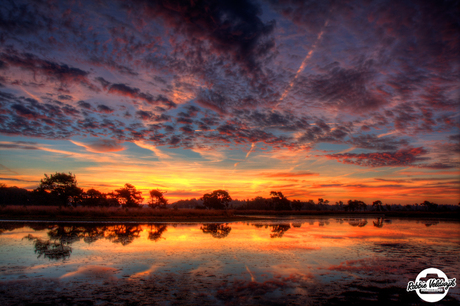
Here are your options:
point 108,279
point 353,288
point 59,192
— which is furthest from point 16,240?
point 59,192

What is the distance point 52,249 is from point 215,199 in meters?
85.5

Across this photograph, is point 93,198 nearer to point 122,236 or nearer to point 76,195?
point 76,195

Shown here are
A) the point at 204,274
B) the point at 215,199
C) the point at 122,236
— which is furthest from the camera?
the point at 215,199

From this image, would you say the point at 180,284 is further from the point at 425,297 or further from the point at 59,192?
the point at 59,192

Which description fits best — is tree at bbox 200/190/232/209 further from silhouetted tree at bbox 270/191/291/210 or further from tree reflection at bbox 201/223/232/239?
tree reflection at bbox 201/223/232/239

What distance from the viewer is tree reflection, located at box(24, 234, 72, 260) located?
1340 centimetres

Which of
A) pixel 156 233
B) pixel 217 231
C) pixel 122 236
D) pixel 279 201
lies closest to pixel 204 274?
pixel 122 236

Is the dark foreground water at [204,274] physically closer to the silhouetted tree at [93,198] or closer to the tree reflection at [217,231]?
the tree reflection at [217,231]

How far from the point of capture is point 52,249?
14891 millimetres

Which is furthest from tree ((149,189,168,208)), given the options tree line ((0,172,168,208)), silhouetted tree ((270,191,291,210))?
silhouetted tree ((270,191,291,210))

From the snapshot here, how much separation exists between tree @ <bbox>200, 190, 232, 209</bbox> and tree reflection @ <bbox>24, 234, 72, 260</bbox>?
271 ft

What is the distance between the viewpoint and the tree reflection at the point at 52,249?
13.4m

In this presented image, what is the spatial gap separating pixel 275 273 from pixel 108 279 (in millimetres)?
7373

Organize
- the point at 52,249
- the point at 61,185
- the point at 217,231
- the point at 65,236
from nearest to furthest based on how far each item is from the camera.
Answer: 1. the point at 52,249
2. the point at 65,236
3. the point at 217,231
4. the point at 61,185
